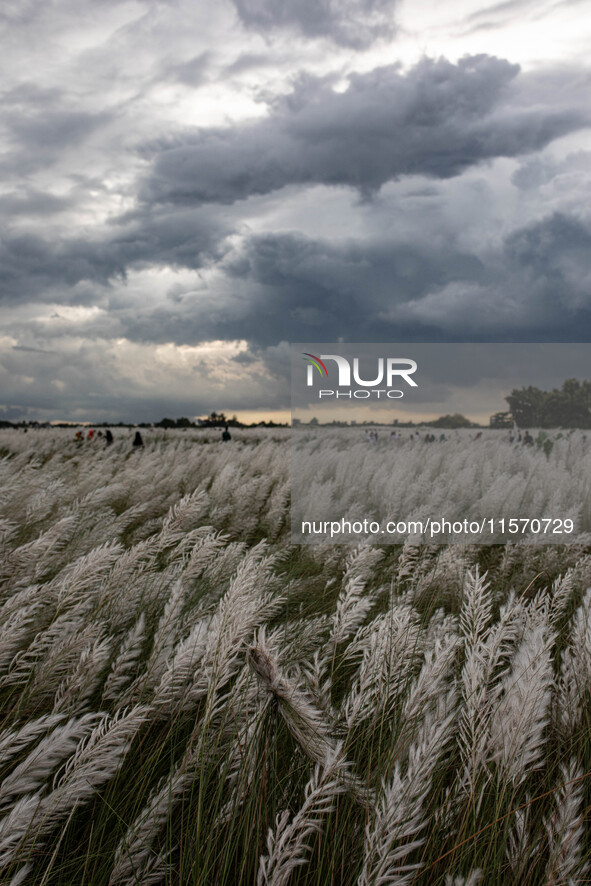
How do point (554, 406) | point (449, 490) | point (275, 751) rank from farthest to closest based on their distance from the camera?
point (554, 406), point (449, 490), point (275, 751)

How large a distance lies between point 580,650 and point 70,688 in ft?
5.36

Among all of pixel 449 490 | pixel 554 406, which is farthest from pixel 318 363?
pixel 554 406

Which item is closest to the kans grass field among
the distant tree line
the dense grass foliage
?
the dense grass foliage

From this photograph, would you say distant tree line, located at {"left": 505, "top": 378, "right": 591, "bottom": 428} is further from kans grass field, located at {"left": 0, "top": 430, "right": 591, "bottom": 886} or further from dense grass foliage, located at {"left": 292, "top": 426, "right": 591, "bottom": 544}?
kans grass field, located at {"left": 0, "top": 430, "right": 591, "bottom": 886}

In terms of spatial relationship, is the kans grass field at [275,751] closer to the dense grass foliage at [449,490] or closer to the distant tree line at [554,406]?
the dense grass foliage at [449,490]

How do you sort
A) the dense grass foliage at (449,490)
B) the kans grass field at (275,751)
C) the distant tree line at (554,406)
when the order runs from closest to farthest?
the kans grass field at (275,751), the dense grass foliage at (449,490), the distant tree line at (554,406)

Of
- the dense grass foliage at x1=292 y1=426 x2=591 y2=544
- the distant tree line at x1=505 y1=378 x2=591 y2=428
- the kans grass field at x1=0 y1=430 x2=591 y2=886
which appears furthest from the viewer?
the distant tree line at x1=505 y1=378 x2=591 y2=428

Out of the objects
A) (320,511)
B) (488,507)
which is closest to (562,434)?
(488,507)

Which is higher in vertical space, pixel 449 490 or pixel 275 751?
pixel 449 490

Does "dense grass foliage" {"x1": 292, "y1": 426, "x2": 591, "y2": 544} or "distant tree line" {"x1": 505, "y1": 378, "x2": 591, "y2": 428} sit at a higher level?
"distant tree line" {"x1": 505, "y1": 378, "x2": 591, "y2": 428}

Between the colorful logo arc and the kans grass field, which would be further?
the colorful logo arc

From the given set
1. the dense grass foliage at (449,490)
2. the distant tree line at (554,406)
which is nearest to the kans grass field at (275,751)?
the dense grass foliage at (449,490)

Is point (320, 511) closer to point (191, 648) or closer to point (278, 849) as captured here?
point (191, 648)

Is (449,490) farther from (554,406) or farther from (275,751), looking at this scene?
(554,406)
